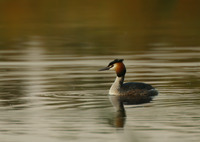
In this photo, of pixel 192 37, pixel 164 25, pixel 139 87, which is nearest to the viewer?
pixel 139 87

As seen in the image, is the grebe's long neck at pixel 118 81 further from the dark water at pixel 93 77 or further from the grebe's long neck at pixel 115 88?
the dark water at pixel 93 77

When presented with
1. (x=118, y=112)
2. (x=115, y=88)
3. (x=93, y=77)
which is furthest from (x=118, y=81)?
(x=118, y=112)

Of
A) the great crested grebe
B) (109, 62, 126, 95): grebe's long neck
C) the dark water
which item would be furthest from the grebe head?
the dark water

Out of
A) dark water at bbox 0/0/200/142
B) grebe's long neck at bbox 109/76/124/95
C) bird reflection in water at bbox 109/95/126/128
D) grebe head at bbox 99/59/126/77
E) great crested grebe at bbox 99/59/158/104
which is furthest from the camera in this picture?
grebe head at bbox 99/59/126/77

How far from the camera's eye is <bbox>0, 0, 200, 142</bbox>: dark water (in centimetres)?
1313

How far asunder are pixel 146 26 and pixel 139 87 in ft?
71.3

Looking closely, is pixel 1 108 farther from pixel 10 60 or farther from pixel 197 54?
pixel 197 54

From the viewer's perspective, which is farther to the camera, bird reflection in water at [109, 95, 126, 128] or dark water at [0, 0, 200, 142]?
bird reflection in water at [109, 95, 126, 128]

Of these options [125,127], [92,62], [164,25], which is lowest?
[125,127]

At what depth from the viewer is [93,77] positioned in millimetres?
20297

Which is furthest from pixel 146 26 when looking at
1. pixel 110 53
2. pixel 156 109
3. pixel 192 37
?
pixel 156 109

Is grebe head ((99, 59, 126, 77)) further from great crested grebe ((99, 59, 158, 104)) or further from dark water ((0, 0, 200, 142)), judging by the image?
dark water ((0, 0, 200, 142))

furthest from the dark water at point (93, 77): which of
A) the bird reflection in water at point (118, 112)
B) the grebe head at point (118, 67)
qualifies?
the grebe head at point (118, 67)

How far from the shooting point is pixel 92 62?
2386cm
